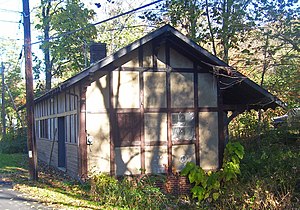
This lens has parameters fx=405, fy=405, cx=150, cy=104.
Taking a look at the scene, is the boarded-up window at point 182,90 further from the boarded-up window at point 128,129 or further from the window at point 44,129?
the window at point 44,129

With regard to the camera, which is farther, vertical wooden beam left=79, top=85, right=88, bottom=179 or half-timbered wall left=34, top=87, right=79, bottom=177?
half-timbered wall left=34, top=87, right=79, bottom=177

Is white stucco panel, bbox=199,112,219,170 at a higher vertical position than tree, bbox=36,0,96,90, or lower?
lower

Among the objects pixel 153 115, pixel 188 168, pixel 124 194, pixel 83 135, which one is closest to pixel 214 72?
pixel 153 115

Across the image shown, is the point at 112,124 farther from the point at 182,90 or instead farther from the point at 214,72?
the point at 214,72

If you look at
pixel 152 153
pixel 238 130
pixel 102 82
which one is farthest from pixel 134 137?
pixel 238 130

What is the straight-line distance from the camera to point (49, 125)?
20438mm

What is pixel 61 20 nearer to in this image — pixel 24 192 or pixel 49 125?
pixel 49 125

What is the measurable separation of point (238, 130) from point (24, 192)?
1336cm

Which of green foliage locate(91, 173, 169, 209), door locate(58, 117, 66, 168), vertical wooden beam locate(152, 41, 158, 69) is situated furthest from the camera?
door locate(58, 117, 66, 168)

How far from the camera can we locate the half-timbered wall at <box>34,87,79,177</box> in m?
14.7

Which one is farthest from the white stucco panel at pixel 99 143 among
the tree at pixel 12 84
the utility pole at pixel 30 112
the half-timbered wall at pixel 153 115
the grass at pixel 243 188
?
the tree at pixel 12 84

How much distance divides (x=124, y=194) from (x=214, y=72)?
5.76m

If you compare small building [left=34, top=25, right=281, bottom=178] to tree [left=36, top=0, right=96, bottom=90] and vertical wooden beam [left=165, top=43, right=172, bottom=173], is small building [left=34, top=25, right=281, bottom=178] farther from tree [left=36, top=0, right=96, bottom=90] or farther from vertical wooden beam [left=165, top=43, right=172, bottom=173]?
tree [left=36, top=0, right=96, bottom=90]

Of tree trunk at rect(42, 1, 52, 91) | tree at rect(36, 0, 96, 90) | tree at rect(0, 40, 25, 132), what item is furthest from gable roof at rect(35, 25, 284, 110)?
tree at rect(0, 40, 25, 132)
